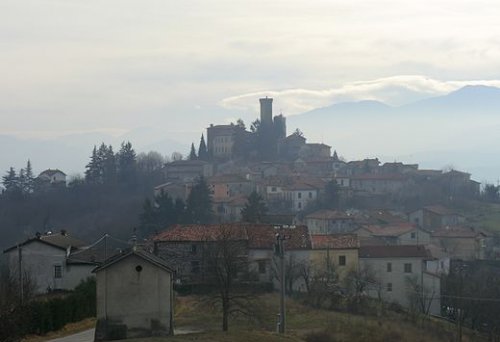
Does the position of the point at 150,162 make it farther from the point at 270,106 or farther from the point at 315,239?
the point at 315,239

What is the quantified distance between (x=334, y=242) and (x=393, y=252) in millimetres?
5576

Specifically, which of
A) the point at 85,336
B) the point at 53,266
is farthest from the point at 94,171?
the point at 85,336

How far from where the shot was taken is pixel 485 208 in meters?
89.8

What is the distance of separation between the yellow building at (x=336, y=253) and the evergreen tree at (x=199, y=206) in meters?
25.1

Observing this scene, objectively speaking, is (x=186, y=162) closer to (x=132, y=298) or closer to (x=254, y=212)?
(x=254, y=212)

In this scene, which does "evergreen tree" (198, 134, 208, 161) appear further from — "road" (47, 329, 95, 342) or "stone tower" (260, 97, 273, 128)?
"road" (47, 329, 95, 342)

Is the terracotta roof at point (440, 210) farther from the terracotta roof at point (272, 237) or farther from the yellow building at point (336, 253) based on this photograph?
the terracotta roof at point (272, 237)

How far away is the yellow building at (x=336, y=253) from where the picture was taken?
47.0 meters

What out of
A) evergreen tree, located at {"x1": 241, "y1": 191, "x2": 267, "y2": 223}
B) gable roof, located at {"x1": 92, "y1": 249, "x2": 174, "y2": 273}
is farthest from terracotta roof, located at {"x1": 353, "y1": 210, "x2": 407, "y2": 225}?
gable roof, located at {"x1": 92, "y1": 249, "x2": 174, "y2": 273}

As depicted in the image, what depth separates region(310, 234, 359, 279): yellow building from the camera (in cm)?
4700

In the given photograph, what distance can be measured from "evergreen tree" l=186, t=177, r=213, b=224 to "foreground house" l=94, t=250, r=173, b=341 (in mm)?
46303

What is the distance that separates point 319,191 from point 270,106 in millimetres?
46274

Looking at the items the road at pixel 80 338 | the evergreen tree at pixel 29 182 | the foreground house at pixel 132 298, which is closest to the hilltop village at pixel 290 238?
the foreground house at pixel 132 298

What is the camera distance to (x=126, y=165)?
106 m
